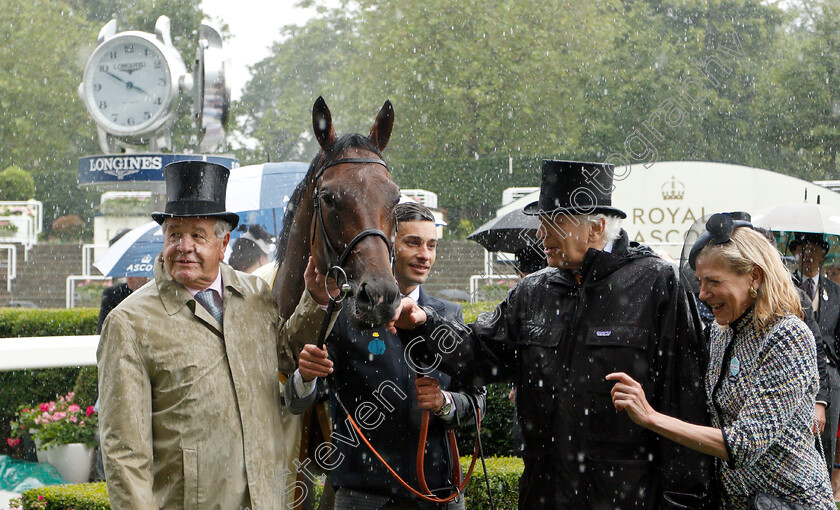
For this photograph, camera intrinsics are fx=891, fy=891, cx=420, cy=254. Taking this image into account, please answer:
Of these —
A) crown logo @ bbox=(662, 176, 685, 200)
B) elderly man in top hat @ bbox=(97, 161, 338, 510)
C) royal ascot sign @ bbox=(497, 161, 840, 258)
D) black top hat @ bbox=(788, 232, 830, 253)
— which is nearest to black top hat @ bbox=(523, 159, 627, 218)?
elderly man in top hat @ bbox=(97, 161, 338, 510)

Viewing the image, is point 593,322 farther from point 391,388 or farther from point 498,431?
point 498,431

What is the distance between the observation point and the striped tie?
2.90m

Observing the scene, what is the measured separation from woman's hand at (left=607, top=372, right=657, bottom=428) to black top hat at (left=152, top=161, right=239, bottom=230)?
1381 millimetres

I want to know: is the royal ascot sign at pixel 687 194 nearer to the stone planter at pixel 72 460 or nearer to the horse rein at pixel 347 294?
the stone planter at pixel 72 460

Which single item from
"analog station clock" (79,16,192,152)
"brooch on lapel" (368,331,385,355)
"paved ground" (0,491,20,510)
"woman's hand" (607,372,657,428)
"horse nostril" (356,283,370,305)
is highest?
"analog station clock" (79,16,192,152)

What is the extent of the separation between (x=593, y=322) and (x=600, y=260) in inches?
8.6

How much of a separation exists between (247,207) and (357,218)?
515 cm

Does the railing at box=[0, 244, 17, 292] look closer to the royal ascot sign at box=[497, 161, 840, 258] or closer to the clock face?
the clock face

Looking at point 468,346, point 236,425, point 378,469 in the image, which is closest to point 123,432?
point 236,425

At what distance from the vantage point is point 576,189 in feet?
10.4

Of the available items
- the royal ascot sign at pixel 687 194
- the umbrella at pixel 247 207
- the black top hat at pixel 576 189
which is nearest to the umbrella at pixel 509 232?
the umbrella at pixel 247 207

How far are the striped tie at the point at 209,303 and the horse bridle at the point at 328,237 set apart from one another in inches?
15.1

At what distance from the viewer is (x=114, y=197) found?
80.7ft

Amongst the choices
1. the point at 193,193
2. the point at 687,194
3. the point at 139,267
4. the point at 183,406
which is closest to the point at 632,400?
the point at 183,406
